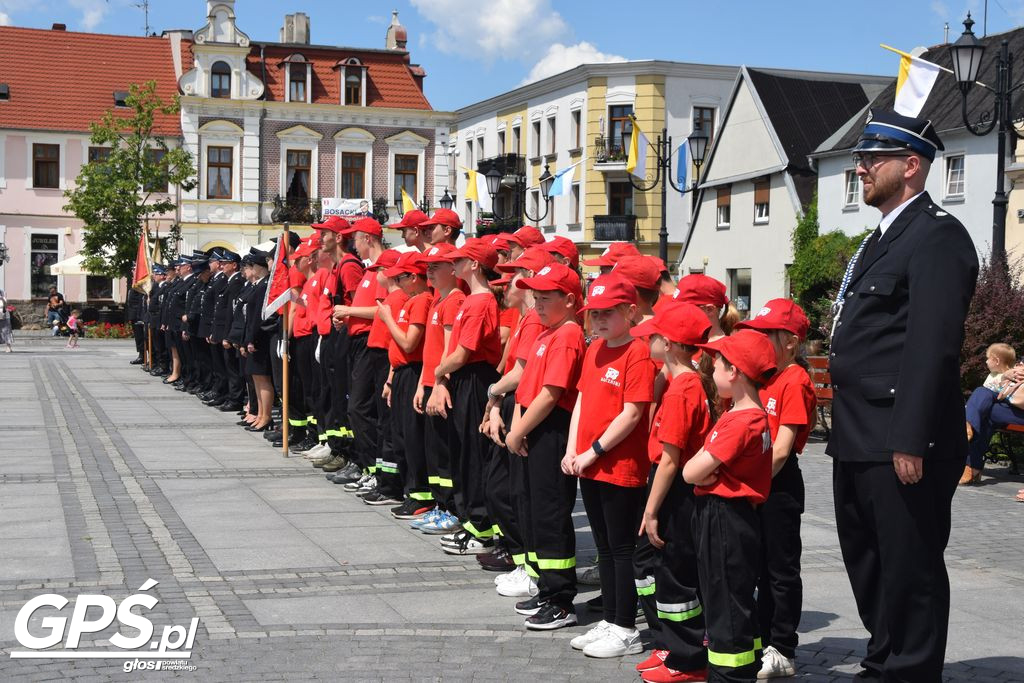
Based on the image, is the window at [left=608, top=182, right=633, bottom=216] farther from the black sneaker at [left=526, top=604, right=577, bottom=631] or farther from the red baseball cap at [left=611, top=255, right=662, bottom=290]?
the black sneaker at [left=526, top=604, right=577, bottom=631]

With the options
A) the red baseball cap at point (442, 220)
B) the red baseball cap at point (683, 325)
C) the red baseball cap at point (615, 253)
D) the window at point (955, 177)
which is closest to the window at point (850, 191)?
the window at point (955, 177)

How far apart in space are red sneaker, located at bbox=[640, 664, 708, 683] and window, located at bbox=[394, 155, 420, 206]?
168 feet

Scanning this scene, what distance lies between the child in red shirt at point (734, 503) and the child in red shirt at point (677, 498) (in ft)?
0.71

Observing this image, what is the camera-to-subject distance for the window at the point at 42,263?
177 ft

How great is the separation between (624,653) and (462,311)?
2.97m

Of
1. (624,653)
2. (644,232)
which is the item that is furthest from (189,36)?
(624,653)

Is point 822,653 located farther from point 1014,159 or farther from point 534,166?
point 534,166

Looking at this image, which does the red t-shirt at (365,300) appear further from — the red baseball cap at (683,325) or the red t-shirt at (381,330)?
the red baseball cap at (683,325)

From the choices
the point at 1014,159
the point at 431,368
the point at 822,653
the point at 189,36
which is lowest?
the point at 822,653

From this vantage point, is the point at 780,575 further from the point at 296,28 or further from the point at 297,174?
the point at 296,28

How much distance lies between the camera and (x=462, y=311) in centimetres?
844

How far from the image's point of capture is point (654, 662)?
589 cm

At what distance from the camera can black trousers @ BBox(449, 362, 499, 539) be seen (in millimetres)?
8500

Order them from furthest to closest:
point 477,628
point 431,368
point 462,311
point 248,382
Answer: point 248,382 < point 431,368 < point 462,311 < point 477,628
